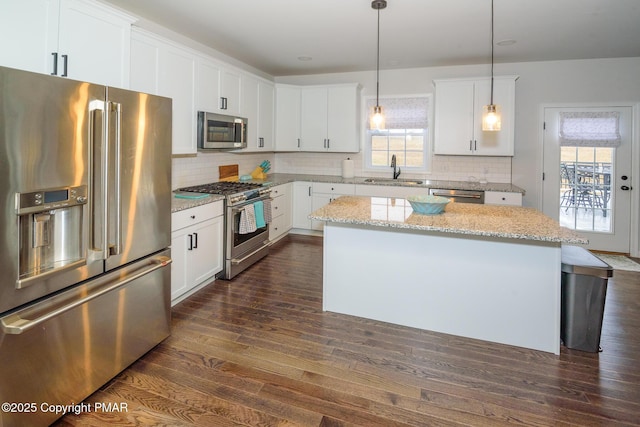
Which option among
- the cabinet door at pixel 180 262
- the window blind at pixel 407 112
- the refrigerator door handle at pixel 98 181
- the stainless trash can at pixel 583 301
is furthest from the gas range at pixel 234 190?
→ the stainless trash can at pixel 583 301

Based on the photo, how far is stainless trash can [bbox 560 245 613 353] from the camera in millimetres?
2383

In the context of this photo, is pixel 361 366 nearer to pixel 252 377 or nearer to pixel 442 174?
pixel 252 377

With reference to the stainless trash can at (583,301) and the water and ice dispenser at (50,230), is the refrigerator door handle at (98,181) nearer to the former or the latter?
the water and ice dispenser at (50,230)

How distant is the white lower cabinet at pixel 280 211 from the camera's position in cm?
493

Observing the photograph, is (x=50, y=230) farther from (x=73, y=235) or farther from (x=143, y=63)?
(x=143, y=63)

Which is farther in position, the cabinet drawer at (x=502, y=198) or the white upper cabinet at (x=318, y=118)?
the white upper cabinet at (x=318, y=118)

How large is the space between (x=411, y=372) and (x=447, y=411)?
1.16 feet

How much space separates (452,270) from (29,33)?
302 centimetres

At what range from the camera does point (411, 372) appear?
2.21m

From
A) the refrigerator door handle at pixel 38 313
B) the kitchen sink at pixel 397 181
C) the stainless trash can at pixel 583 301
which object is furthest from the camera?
the kitchen sink at pixel 397 181

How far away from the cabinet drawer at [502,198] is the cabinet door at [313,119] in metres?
2.44

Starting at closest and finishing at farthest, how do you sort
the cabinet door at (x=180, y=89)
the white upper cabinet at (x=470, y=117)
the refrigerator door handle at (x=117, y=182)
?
the refrigerator door handle at (x=117, y=182), the cabinet door at (x=180, y=89), the white upper cabinet at (x=470, y=117)

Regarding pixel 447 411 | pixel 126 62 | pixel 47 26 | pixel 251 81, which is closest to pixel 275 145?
pixel 251 81

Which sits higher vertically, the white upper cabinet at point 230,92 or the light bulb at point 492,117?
the white upper cabinet at point 230,92
